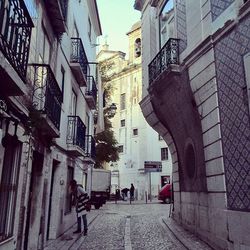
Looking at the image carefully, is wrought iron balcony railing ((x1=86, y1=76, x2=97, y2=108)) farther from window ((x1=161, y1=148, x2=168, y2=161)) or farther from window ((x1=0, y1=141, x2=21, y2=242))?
window ((x1=161, y1=148, x2=168, y2=161))

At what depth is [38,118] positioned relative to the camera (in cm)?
664

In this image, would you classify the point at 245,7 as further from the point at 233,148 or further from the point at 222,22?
the point at 233,148

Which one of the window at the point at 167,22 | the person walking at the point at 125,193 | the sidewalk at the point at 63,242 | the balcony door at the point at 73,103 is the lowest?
the sidewalk at the point at 63,242


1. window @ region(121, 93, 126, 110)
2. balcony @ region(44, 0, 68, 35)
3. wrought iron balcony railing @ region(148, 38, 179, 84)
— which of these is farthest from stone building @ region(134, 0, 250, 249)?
window @ region(121, 93, 126, 110)

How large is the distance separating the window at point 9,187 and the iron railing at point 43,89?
3.84ft

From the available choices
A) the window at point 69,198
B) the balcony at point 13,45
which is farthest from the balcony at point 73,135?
the balcony at point 13,45

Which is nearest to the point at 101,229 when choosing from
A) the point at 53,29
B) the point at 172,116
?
the point at 172,116

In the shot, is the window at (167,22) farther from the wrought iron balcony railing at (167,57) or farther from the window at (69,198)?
the window at (69,198)

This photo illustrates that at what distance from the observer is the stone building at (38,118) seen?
4.98 m

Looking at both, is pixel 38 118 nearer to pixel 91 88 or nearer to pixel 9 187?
pixel 9 187

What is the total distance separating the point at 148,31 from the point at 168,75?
4.44m

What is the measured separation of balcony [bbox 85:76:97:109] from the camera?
14.4 meters

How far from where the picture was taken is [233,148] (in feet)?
23.1

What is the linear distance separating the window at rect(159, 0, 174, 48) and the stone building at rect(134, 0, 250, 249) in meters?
0.03
